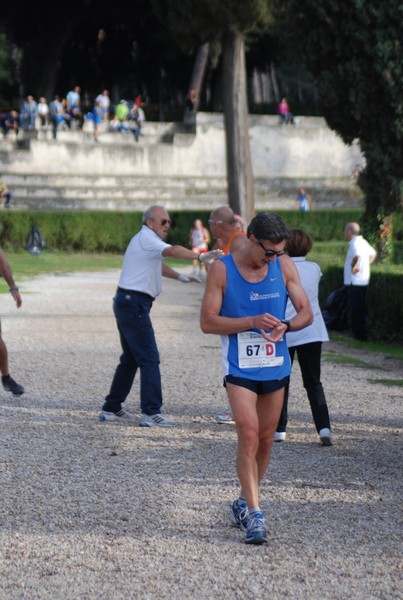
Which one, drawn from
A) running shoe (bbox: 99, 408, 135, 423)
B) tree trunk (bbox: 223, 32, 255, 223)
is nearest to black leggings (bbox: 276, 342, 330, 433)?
running shoe (bbox: 99, 408, 135, 423)

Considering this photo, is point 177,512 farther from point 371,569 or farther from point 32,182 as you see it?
point 32,182

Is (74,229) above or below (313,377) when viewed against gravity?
below

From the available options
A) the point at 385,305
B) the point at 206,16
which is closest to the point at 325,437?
the point at 385,305

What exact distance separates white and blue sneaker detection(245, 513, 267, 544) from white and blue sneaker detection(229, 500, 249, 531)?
135 millimetres

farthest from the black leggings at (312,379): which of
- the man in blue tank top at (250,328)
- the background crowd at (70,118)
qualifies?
the background crowd at (70,118)

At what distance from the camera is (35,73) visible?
54.4 metres

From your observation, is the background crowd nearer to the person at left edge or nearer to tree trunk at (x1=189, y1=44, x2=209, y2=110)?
tree trunk at (x1=189, y1=44, x2=209, y2=110)

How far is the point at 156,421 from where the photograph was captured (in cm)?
922

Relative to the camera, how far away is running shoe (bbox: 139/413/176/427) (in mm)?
9188

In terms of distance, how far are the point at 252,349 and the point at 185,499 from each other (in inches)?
48.1

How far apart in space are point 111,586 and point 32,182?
133 feet

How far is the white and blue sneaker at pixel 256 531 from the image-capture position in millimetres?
5684

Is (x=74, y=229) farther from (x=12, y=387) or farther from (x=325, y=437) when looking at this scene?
(x=325, y=437)

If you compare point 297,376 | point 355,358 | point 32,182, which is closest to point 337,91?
point 355,358
